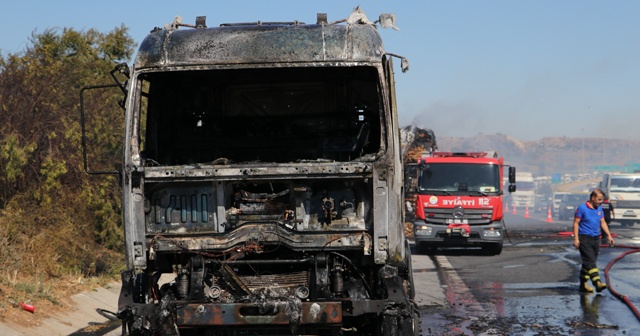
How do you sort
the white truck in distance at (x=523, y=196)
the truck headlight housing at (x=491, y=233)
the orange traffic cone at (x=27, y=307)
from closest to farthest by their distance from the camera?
1. the orange traffic cone at (x=27, y=307)
2. the truck headlight housing at (x=491, y=233)
3. the white truck in distance at (x=523, y=196)

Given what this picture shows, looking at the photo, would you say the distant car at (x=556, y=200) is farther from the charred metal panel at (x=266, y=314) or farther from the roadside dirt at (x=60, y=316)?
the charred metal panel at (x=266, y=314)

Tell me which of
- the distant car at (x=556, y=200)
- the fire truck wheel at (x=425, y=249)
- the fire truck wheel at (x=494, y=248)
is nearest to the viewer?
the fire truck wheel at (x=494, y=248)

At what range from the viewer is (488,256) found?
2264 centimetres

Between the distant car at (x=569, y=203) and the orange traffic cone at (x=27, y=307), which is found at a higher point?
the orange traffic cone at (x=27, y=307)

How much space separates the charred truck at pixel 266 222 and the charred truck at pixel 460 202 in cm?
1348

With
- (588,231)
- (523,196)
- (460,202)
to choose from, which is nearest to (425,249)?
(460,202)

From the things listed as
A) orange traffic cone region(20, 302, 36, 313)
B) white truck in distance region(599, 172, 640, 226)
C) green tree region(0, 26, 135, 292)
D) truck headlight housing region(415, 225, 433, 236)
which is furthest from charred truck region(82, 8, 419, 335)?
white truck in distance region(599, 172, 640, 226)

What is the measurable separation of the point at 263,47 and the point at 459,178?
1488 centimetres

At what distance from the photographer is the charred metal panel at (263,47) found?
8328mm

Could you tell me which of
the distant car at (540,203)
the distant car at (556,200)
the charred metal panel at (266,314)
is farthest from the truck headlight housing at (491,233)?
the distant car at (540,203)

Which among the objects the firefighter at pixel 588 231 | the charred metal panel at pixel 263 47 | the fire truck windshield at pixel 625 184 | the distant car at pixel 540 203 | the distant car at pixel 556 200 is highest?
the charred metal panel at pixel 263 47

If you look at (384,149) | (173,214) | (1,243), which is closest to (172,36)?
(173,214)

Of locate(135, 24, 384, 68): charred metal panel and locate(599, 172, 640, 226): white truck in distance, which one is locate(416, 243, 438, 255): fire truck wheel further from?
locate(599, 172, 640, 226): white truck in distance

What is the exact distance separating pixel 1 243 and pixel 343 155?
5934 mm
